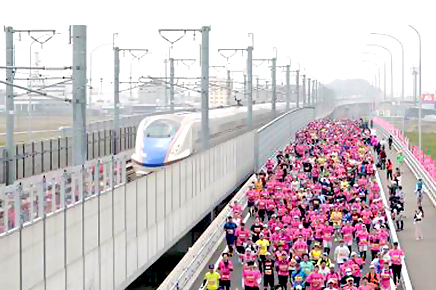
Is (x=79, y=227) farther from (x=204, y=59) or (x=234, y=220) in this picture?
(x=204, y=59)

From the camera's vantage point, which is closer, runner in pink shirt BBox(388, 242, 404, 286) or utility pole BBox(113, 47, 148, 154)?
runner in pink shirt BBox(388, 242, 404, 286)

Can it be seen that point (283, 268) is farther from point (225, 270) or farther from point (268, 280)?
point (225, 270)

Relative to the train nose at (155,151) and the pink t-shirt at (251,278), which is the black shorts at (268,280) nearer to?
the pink t-shirt at (251,278)

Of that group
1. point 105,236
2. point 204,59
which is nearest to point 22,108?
point 204,59

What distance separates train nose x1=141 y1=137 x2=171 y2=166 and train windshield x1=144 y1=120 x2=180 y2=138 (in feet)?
1.09

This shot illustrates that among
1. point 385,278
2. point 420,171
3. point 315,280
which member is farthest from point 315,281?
point 420,171

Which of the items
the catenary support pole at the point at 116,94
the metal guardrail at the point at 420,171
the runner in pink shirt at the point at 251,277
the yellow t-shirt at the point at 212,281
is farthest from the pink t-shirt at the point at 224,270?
the catenary support pole at the point at 116,94

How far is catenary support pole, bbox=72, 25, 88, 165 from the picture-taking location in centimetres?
2031

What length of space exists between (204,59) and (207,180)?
6.20 m

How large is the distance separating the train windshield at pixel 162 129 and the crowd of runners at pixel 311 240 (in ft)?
15.2

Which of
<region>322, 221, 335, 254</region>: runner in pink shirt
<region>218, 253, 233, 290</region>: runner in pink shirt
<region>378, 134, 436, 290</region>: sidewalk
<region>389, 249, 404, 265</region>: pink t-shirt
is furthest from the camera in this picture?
<region>322, 221, 335, 254</region>: runner in pink shirt

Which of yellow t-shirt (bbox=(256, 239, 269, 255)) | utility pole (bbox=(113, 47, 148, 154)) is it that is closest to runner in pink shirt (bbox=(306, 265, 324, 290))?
yellow t-shirt (bbox=(256, 239, 269, 255))

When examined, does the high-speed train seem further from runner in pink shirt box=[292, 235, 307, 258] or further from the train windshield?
runner in pink shirt box=[292, 235, 307, 258]

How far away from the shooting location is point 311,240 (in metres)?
23.0
